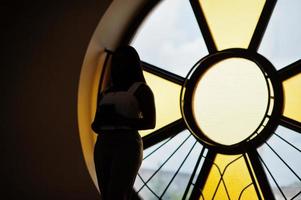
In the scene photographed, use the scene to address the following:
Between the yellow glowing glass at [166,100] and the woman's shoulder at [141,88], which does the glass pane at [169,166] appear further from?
the woman's shoulder at [141,88]

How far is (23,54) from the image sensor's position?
259cm

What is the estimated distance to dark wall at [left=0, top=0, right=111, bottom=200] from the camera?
244cm

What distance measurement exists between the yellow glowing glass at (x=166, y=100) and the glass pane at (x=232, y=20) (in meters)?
0.32

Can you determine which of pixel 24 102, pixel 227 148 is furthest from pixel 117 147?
pixel 24 102

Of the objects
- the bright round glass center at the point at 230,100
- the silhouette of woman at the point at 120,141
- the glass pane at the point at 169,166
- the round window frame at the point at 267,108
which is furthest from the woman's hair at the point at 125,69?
the glass pane at the point at 169,166

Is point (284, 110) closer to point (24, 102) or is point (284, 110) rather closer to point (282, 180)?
point (282, 180)

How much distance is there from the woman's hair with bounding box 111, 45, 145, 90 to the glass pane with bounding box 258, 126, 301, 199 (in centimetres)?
79

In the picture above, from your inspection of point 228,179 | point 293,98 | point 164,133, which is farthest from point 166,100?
point 293,98

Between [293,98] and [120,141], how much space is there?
3.01 ft

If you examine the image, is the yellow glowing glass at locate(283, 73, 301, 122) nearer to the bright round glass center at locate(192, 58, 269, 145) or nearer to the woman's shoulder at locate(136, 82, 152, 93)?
the bright round glass center at locate(192, 58, 269, 145)

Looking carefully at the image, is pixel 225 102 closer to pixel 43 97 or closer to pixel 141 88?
pixel 141 88

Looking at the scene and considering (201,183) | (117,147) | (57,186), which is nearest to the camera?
(117,147)

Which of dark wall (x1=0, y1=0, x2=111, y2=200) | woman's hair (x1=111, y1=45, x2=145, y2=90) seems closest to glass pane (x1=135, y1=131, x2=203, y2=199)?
dark wall (x1=0, y1=0, x2=111, y2=200)

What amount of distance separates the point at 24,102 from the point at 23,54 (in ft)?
0.88
